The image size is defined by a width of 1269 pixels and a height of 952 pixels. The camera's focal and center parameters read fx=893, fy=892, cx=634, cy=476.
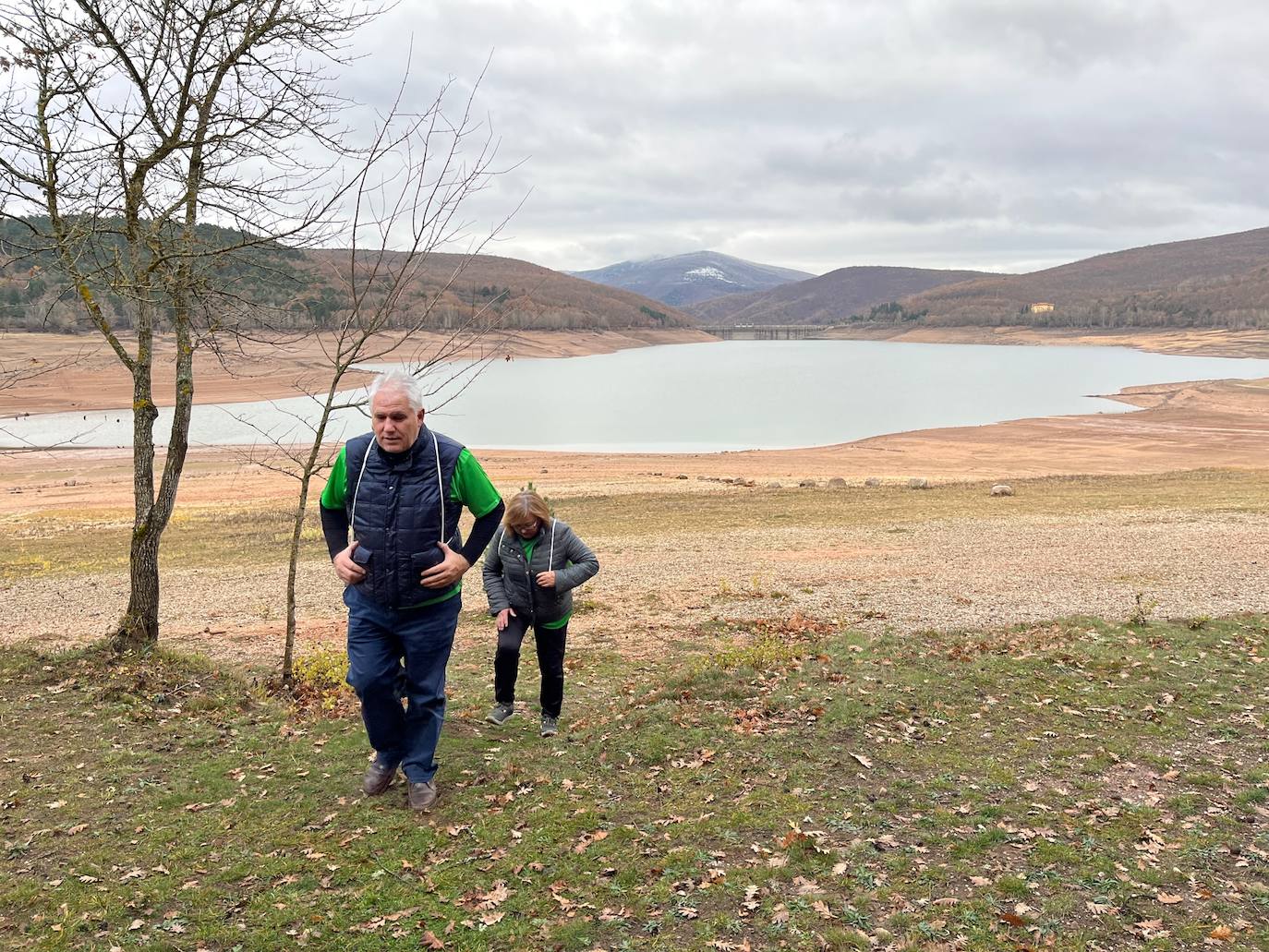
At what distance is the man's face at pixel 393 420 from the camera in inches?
189

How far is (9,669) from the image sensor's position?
323 inches

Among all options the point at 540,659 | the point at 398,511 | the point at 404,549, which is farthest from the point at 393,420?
the point at 540,659

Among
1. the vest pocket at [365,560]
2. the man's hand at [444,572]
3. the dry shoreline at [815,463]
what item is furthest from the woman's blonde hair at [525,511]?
the dry shoreline at [815,463]

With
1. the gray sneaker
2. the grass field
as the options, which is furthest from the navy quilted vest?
the gray sneaker

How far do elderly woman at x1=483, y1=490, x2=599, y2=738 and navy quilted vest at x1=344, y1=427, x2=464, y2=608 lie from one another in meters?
1.10

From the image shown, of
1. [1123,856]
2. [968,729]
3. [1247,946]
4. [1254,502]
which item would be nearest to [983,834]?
[1123,856]

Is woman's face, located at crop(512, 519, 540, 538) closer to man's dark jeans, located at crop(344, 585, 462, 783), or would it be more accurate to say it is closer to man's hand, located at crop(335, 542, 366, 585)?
man's dark jeans, located at crop(344, 585, 462, 783)

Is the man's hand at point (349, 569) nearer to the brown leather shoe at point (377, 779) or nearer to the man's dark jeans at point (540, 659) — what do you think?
the brown leather shoe at point (377, 779)

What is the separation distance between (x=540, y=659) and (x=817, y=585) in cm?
945

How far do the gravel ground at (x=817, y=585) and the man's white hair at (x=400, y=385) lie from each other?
22.4 feet

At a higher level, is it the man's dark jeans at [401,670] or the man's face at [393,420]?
the man's face at [393,420]

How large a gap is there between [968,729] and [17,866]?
253 inches

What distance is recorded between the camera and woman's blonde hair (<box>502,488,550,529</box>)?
6.15 meters

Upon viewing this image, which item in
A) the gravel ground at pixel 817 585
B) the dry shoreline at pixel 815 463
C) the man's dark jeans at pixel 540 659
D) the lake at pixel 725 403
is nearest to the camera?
the man's dark jeans at pixel 540 659
